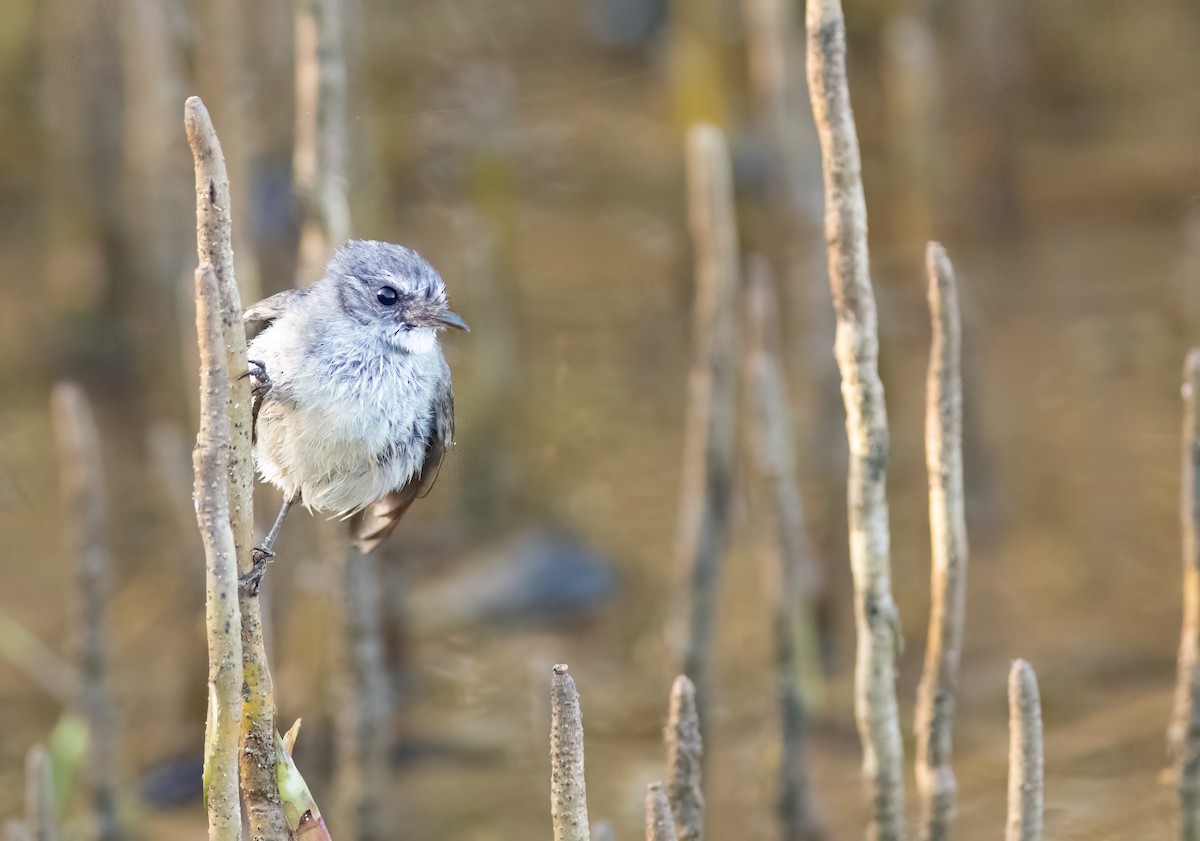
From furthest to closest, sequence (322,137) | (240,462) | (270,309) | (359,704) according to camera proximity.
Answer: (359,704)
(322,137)
(270,309)
(240,462)

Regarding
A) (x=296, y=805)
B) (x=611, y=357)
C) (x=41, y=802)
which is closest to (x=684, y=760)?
(x=296, y=805)

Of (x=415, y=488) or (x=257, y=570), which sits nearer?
(x=257, y=570)

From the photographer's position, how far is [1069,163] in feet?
27.0

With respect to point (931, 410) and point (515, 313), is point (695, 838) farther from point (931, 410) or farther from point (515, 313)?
point (515, 313)

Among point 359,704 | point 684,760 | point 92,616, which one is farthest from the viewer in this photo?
point 92,616

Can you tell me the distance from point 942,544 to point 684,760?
0.65m

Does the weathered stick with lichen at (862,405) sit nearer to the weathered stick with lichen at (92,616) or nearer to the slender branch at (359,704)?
the slender branch at (359,704)

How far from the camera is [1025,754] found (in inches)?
113

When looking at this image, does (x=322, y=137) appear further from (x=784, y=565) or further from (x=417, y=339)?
(x=784, y=565)

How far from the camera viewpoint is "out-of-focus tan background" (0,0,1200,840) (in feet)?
16.8

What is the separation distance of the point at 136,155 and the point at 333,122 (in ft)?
10.7

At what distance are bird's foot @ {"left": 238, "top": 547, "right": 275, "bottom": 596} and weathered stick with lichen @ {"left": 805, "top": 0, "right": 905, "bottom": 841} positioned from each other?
1.10 m

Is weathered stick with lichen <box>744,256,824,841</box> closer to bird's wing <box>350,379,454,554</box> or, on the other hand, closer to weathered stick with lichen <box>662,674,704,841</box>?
weathered stick with lichen <box>662,674,704,841</box>

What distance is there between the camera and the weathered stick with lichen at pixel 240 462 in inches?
90.2
